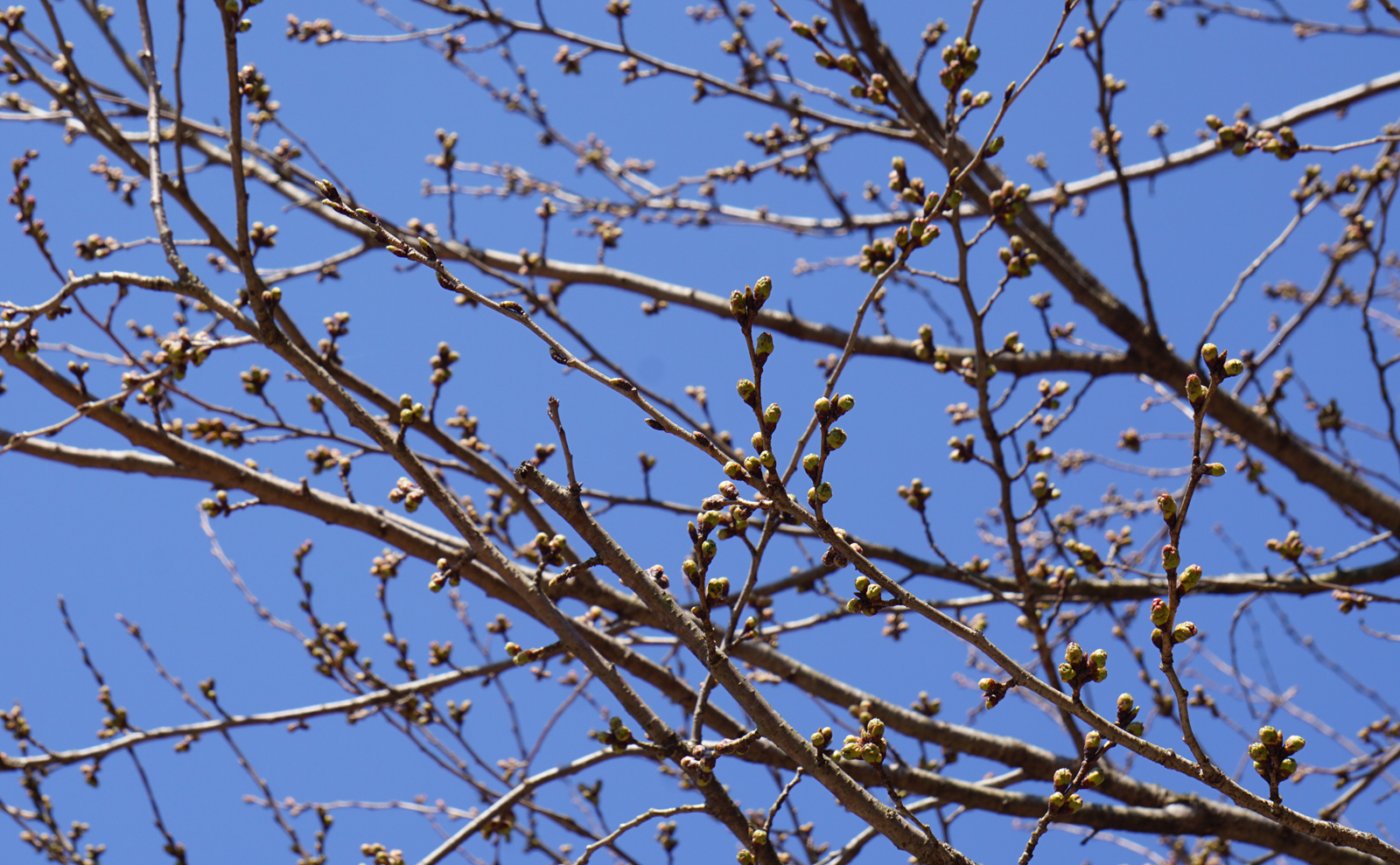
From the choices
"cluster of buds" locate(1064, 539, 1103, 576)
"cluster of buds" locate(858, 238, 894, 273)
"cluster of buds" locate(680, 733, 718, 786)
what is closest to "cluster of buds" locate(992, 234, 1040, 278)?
"cluster of buds" locate(858, 238, 894, 273)

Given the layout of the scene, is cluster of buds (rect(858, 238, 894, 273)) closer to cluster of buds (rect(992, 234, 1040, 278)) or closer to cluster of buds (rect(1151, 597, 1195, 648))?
cluster of buds (rect(992, 234, 1040, 278))

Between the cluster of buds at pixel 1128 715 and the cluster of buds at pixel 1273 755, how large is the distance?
0.17m

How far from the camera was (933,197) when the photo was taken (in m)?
2.13

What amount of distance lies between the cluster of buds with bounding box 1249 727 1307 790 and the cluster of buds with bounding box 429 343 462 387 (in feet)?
7.59

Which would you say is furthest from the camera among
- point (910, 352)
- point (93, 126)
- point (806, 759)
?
point (910, 352)

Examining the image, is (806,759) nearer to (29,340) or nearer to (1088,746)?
(1088,746)

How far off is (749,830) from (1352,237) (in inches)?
137

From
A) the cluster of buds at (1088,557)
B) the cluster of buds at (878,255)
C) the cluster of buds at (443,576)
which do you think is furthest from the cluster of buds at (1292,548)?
the cluster of buds at (443,576)

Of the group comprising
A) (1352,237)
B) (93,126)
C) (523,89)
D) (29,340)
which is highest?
(523,89)

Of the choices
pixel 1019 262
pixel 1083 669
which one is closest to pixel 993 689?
pixel 1083 669

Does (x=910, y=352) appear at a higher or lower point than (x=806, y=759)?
higher

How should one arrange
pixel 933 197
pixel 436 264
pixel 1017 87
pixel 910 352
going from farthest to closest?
pixel 910 352, pixel 1017 87, pixel 933 197, pixel 436 264

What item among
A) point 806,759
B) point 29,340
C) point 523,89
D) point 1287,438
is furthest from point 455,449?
point 1287,438

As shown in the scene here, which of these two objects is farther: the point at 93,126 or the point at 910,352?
the point at 910,352
